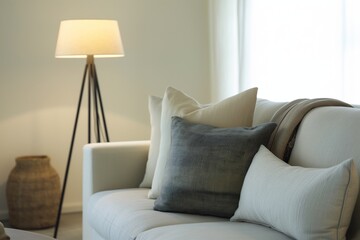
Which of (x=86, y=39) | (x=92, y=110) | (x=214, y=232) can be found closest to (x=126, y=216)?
(x=214, y=232)

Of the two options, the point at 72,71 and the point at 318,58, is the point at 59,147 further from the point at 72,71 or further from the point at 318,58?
the point at 318,58

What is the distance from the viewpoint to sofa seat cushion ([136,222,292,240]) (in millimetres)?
2143

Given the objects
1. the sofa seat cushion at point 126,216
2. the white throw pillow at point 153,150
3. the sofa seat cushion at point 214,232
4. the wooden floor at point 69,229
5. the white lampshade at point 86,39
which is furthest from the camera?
the wooden floor at point 69,229

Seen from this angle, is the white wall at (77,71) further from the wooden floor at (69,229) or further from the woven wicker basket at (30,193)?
the woven wicker basket at (30,193)

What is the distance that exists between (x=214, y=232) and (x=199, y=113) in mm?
832

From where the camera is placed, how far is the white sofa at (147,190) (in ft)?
7.25

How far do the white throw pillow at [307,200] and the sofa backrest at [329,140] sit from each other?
139 mm

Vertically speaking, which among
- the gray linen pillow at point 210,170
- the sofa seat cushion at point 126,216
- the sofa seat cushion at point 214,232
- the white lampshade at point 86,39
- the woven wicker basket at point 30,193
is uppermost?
the white lampshade at point 86,39

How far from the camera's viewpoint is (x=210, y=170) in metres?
2.58

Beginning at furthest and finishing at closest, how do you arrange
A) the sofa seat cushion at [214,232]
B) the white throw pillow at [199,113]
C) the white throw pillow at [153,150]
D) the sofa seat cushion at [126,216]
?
the white throw pillow at [153,150], the white throw pillow at [199,113], the sofa seat cushion at [126,216], the sofa seat cushion at [214,232]

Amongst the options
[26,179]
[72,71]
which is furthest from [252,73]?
[26,179]

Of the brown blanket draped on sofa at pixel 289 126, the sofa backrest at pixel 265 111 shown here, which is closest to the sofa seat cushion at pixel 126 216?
the brown blanket draped on sofa at pixel 289 126

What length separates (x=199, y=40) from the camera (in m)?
5.02

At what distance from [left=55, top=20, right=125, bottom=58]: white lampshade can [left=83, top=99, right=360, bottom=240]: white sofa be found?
34.2 inches
